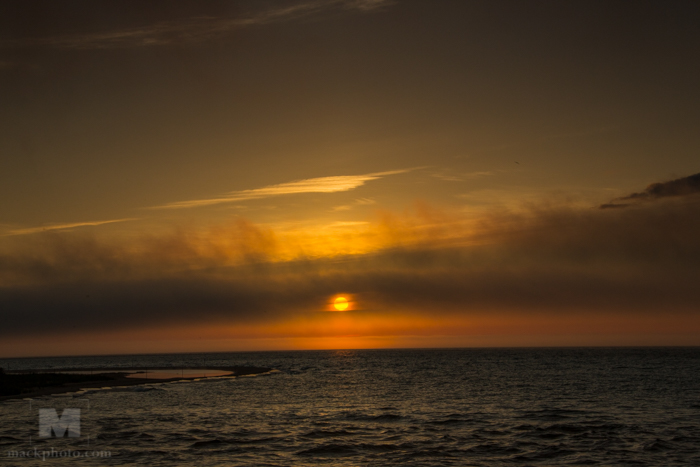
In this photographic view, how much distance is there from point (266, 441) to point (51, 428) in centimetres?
1655

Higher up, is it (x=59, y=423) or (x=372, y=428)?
(x=59, y=423)

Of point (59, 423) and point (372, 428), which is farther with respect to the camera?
point (59, 423)

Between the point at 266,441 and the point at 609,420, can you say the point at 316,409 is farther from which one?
the point at 609,420

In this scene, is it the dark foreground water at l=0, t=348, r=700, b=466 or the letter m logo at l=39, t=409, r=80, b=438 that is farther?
the letter m logo at l=39, t=409, r=80, b=438

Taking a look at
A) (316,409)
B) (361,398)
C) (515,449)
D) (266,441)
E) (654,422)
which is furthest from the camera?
(361,398)

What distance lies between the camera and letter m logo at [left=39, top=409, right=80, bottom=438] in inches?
1488

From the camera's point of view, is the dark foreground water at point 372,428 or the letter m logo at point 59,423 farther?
the letter m logo at point 59,423

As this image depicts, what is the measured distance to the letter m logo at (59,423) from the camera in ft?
124

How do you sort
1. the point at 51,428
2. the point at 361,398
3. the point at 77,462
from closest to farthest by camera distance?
1. the point at 77,462
2. the point at 51,428
3. the point at 361,398

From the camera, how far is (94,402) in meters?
56.1

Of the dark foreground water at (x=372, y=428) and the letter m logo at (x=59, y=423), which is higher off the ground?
the letter m logo at (x=59, y=423)

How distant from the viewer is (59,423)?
4172cm

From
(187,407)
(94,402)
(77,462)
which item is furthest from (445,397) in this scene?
(77,462)

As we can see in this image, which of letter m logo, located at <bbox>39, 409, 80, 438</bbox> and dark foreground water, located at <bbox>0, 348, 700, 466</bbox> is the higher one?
letter m logo, located at <bbox>39, 409, 80, 438</bbox>
